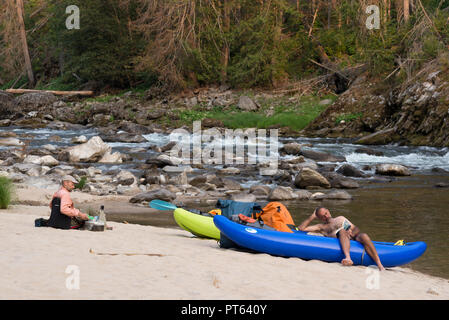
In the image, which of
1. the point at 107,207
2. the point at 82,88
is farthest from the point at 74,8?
the point at 107,207

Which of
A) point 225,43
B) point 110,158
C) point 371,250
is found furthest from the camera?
point 225,43

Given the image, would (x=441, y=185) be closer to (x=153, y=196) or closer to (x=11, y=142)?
(x=153, y=196)

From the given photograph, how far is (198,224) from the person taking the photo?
332 inches

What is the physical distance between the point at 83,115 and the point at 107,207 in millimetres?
20255

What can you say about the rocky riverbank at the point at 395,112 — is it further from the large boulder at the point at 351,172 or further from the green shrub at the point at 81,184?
the green shrub at the point at 81,184

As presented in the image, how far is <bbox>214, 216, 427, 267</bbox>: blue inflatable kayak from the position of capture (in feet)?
23.2

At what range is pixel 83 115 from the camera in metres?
30.9

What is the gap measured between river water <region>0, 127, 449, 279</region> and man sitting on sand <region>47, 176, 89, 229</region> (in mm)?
2093

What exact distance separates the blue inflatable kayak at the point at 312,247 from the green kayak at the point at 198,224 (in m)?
1.13

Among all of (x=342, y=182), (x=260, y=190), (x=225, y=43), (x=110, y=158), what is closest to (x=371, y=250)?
(x=260, y=190)

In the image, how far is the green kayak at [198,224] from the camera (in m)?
8.37

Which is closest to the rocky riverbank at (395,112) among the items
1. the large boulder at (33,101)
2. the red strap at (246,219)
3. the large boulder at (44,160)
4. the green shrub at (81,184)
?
the large boulder at (44,160)

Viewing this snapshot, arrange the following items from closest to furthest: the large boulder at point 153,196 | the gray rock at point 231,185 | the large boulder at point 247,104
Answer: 1. the large boulder at point 153,196
2. the gray rock at point 231,185
3. the large boulder at point 247,104

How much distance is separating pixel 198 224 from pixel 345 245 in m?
2.24
